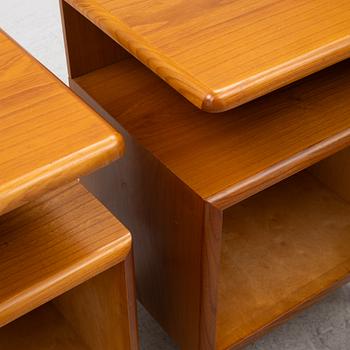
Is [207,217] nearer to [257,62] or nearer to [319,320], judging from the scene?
[257,62]

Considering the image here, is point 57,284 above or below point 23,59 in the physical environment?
below

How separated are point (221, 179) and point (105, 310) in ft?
0.65


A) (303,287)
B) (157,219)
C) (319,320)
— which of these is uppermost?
(157,219)

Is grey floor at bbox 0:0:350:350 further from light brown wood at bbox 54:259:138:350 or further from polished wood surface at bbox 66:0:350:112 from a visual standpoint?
polished wood surface at bbox 66:0:350:112

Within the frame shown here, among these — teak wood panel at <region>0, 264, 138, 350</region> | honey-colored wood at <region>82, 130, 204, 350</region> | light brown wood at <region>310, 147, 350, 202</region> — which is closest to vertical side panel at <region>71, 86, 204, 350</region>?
honey-colored wood at <region>82, 130, 204, 350</region>

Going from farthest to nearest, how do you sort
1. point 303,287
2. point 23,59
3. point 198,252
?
point 303,287, point 198,252, point 23,59

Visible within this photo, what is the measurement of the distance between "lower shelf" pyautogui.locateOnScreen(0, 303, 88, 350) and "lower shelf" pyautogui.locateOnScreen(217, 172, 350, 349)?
203 millimetres

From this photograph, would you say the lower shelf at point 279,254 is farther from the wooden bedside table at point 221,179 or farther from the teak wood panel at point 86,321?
the teak wood panel at point 86,321

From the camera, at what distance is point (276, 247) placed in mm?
1105

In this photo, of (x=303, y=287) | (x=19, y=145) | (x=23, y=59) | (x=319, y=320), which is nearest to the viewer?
(x=19, y=145)

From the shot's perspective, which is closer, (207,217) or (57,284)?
(57,284)

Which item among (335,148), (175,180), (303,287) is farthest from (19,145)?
(303,287)

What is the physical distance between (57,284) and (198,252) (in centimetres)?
21

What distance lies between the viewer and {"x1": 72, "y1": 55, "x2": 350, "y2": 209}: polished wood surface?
0.83m
